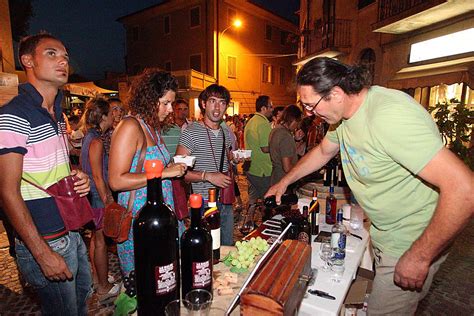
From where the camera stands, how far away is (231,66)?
2348cm

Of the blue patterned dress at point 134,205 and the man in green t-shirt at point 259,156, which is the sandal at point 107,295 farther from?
the man in green t-shirt at point 259,156

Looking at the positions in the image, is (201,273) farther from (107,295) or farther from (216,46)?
(216,46)

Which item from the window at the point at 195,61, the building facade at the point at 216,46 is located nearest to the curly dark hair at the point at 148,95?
the building facade at the point at 216,46

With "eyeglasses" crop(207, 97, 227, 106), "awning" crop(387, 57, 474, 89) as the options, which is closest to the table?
"eyeglasses" crop(207, 97, 227, 106)

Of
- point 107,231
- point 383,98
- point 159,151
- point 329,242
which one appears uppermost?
point 383,98

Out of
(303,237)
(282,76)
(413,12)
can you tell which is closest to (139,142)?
(303,237)

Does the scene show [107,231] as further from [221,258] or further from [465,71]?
[465,71]

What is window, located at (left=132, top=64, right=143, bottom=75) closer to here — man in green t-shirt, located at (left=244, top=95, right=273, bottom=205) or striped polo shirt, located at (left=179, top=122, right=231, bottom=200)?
man in green t-shirt, located at (left=244, top=95, right=273, bottom=205)

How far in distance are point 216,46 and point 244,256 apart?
22.7 m

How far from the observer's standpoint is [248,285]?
1145 millimetres

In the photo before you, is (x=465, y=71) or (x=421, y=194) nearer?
(x=421, y=194)

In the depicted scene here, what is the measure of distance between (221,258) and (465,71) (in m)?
8.07

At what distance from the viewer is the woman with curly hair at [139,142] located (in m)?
2.16

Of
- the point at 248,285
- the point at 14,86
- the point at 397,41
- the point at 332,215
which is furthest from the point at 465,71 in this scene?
the point at 14,86
